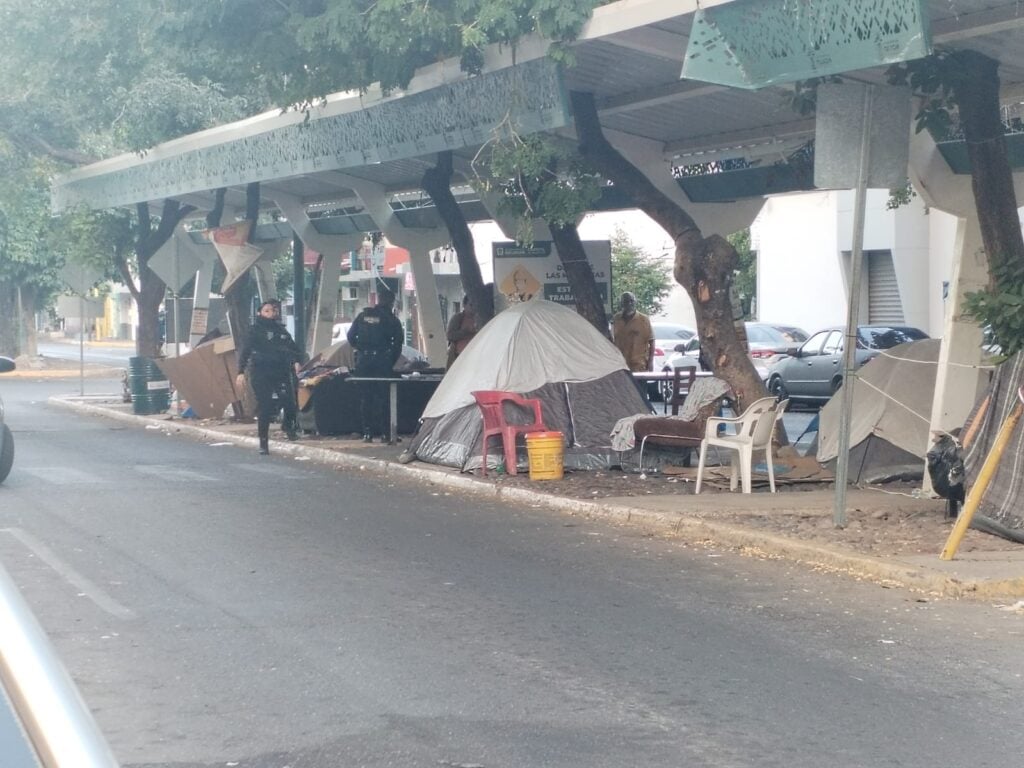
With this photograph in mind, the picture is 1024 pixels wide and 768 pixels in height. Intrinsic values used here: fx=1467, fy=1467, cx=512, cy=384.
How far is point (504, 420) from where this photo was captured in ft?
52.1

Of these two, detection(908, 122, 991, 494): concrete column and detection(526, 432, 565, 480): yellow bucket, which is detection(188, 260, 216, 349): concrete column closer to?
detection(526, 432, 565, 480): yellow bucket

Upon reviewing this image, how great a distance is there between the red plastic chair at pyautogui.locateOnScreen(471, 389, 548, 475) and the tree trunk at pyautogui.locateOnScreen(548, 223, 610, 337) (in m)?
2.62

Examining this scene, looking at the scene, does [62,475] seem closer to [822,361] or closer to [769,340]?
[822,361]

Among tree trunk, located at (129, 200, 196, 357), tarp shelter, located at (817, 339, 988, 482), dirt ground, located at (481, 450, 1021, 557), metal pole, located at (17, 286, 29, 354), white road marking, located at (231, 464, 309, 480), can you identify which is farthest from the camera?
metal pole, located at (17, 286, 29, 354)

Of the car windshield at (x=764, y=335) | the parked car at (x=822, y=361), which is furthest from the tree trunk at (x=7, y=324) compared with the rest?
the parked car at (x=822, y=361)

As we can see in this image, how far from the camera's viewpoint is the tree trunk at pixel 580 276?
18.2m

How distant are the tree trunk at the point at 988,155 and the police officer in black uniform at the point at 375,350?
9057 mm

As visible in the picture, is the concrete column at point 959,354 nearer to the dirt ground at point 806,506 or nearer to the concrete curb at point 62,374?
the dirt ground at point 806,506

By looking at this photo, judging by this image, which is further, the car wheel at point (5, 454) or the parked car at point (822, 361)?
the parked car at point (822, 361)

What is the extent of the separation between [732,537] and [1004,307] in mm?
2742

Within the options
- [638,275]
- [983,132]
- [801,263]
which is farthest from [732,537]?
[638,275]

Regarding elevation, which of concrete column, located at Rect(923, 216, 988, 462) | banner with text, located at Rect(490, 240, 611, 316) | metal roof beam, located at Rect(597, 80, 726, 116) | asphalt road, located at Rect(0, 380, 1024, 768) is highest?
metal roof beam, located at Rect(597, 80, 726, 116)

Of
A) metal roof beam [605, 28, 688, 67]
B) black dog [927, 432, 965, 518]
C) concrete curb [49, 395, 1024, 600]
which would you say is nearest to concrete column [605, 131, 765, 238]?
metal roof beam [605, 28, 688, 67]

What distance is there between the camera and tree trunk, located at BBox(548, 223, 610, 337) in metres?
18.2
